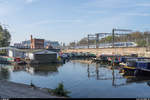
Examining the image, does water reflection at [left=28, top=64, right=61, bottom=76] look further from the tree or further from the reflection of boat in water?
the tree

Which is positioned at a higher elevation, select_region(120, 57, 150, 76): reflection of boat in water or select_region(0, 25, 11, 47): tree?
select_region(0, 25, 11, 47): tree

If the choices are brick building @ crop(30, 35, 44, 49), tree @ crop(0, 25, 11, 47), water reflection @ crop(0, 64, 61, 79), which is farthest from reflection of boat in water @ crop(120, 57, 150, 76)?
brick building @ crop(30, 35, 44, 49)

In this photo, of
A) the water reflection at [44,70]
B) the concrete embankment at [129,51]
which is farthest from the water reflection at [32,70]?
the concrete embankment at [129,51]

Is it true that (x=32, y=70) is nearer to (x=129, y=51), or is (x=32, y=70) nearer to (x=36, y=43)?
(x=129, y=51)

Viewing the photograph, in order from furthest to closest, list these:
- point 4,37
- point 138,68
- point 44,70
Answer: point 4,37 → point 44,70 → point 138,68

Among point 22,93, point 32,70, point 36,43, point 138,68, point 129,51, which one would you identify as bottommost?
point 32,70

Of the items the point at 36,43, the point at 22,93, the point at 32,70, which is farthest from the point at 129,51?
the point at 36,43

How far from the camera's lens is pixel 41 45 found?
107m

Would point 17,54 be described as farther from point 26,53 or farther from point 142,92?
point 142,92

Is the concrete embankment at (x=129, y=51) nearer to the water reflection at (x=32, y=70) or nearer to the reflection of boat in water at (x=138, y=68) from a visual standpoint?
the reflection of boat in water at (x=138, y=68)

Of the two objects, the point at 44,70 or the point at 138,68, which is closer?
the point at 138,68

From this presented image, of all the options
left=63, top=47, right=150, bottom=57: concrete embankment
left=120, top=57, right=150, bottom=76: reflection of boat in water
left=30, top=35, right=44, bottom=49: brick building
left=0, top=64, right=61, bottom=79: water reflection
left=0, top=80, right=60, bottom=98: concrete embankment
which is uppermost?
left=30, top=35, right=44, bottom=49: brick building

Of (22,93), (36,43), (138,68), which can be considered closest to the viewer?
(22,93)

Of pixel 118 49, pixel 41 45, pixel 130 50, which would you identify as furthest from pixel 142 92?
pixel 41 45
